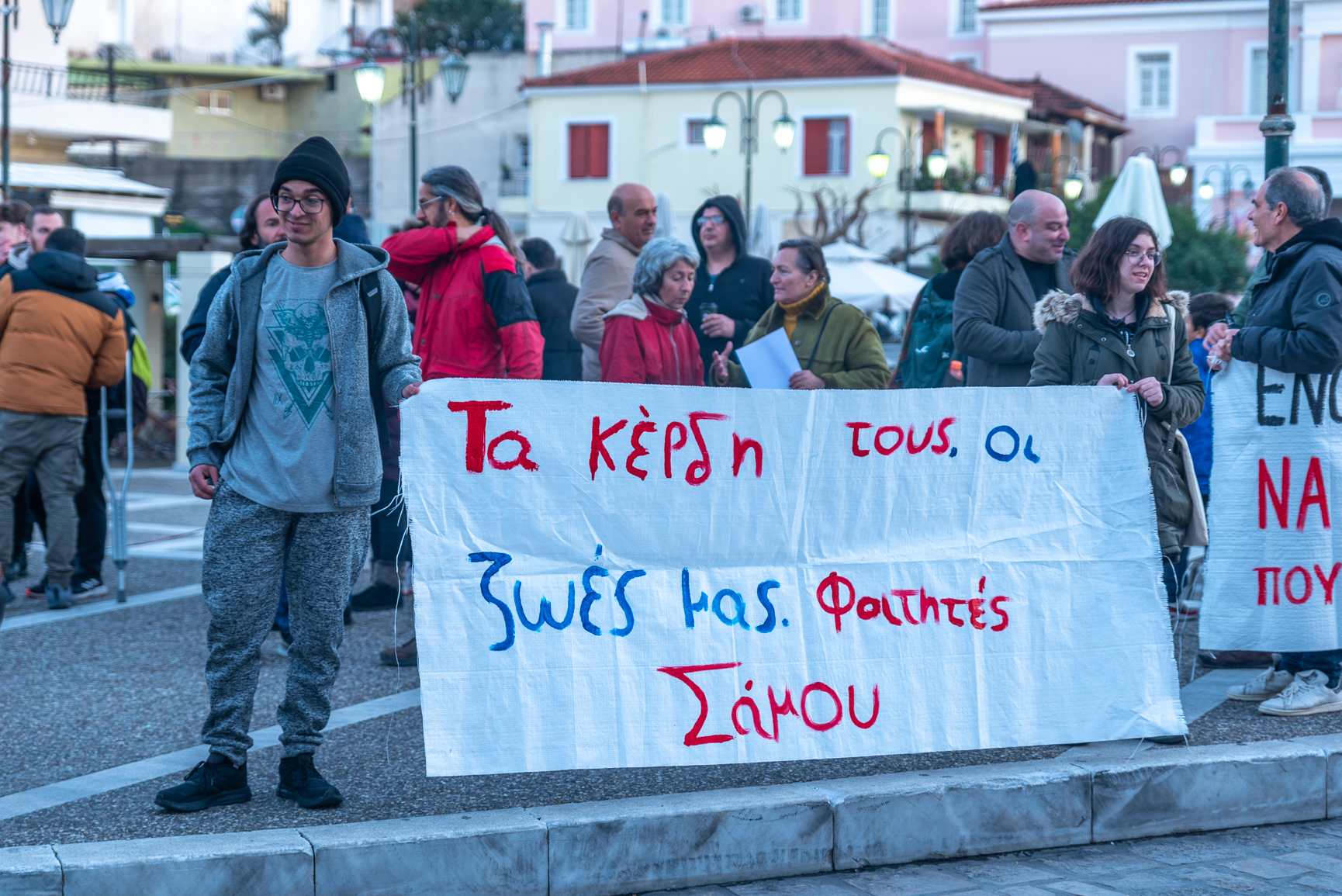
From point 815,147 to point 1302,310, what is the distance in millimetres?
38302

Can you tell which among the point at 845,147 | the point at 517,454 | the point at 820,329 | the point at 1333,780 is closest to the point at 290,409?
the point at 517,454

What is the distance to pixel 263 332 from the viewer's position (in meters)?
4.31

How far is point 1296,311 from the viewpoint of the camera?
548 cm

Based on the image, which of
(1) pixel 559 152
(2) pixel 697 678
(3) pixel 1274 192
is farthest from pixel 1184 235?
(2) pixel 697 678

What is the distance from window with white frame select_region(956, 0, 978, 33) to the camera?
177ft

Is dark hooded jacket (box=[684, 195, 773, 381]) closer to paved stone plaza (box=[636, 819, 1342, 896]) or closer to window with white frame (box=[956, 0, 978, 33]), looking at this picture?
paved stone plaza (box=[636, 819, 1342, 896])

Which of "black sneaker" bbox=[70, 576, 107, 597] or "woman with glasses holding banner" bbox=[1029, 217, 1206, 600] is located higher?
"woman with glasses holding banner" bbox=[1029, 217, 1206, 600]

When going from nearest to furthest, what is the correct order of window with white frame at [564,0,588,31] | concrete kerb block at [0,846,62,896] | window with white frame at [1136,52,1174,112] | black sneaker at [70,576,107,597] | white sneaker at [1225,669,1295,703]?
concrete kerb block at [0,846,62,896]
white sneaker at [1225,669,1295,703]
black sneaker at [70,576,107,597]
window with white frame at [1136,52,1174,112]
window with white frame at [564,0,588,31]

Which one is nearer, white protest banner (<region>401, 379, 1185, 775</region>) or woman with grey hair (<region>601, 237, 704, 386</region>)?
white protest banner (<region>401, 379, 1185, 775</region>)

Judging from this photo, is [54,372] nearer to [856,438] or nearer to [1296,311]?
[856,438]

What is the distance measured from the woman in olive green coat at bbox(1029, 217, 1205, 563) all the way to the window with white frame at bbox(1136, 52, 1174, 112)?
48.0 m

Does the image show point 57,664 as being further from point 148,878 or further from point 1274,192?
point 1274,192

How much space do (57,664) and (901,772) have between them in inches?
144

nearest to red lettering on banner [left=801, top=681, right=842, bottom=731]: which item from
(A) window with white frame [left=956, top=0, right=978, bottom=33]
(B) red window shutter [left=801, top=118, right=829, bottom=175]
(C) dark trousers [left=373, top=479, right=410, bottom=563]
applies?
(C) dark trousers [left=373, top=479, right=410, bottom=563]
